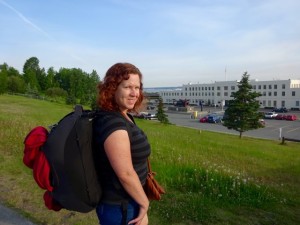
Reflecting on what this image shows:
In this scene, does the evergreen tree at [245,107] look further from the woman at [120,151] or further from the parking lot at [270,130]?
the woman at [120,151]

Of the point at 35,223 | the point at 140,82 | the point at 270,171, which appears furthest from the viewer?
the point at 270,171

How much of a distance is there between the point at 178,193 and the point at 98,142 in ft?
11.0

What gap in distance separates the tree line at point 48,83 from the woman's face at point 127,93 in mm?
56879

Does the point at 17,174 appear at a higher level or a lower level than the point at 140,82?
lower

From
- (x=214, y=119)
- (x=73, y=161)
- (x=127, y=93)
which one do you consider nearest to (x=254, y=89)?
(x=214, y=119)

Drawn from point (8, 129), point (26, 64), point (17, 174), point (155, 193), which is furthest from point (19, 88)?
point (155, 193)

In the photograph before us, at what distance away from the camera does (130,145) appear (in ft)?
7.32

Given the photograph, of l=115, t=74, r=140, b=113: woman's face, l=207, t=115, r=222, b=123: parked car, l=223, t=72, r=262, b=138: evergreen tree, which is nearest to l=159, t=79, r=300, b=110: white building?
l=207, t=115, r=222, b=123: parked car

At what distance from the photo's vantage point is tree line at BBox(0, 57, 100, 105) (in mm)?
67125

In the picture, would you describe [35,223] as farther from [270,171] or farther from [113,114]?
[270,171]

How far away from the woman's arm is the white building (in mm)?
78046

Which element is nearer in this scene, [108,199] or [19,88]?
[108,199]

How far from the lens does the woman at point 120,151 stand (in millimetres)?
2139

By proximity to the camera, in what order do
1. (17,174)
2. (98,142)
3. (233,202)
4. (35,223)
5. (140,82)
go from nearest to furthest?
1. (98,142)
2. (140,82)
3. (35,223)
4. (233,202)
5. (17,174)
